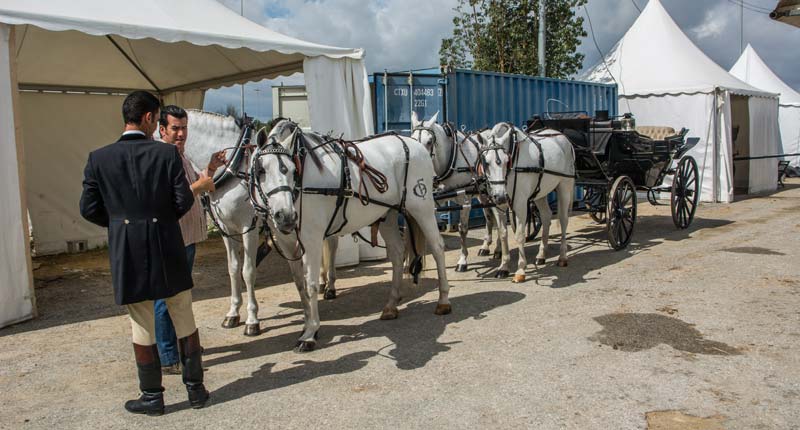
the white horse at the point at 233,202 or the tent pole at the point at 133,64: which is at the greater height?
the tent pole at the point at 133,64

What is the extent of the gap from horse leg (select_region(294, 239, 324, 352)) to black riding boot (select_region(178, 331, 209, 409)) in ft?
3.73

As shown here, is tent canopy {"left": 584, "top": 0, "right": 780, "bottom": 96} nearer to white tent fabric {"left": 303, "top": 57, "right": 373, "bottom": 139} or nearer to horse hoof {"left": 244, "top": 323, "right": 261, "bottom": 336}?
white tent fabric {"left": 303, "top": 57, "right": 373, "bottom": 139}

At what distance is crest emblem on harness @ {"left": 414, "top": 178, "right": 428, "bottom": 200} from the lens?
18.3 feet

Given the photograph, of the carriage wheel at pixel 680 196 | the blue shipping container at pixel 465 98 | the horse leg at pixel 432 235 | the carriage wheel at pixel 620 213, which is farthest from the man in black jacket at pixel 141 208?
the carriage wheel at pixel 680 196

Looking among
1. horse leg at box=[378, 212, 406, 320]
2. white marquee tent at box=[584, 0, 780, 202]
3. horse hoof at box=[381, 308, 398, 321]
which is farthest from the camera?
white marquee tent at box=[584, 0, 780, 202]

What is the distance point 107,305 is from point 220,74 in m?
4.39

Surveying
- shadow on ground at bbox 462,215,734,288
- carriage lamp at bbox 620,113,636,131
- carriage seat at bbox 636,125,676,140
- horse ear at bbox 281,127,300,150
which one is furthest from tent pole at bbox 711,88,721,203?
horse ear at bbox 281,127,300,150

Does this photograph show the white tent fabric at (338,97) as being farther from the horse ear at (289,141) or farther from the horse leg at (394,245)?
the horse ear at (289,141)

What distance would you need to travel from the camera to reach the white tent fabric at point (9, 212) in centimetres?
544

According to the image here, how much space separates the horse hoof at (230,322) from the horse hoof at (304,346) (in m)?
1.05

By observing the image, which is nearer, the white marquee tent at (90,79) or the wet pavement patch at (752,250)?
the white marquee tent at (90,79)

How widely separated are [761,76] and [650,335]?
83.9 feet

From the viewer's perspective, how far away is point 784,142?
24.5m

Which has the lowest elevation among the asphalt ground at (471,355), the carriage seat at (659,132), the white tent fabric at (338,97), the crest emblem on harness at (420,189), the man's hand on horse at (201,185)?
the asphalt ground at (471,355)
